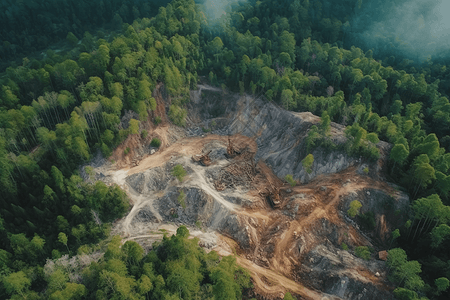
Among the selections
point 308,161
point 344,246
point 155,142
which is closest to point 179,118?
point 155,142

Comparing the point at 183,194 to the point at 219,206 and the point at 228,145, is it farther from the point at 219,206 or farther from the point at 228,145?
the point at 228,145

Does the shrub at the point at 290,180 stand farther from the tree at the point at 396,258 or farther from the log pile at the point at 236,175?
the tree at the point at 396,258

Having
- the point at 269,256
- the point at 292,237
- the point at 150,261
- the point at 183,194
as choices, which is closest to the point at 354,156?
the point at 292,237

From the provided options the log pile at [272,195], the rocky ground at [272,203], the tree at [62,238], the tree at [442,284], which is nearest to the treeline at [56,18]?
the rocky ground at [272,203]

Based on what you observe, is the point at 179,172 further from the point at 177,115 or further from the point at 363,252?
the point at 363,252

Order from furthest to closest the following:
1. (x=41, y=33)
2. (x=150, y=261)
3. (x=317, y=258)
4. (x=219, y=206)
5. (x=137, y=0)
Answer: (x=137, y=0), (x=41, y=33), (x=219, y=206), (x=317, y=258), (x=150, y=261)
